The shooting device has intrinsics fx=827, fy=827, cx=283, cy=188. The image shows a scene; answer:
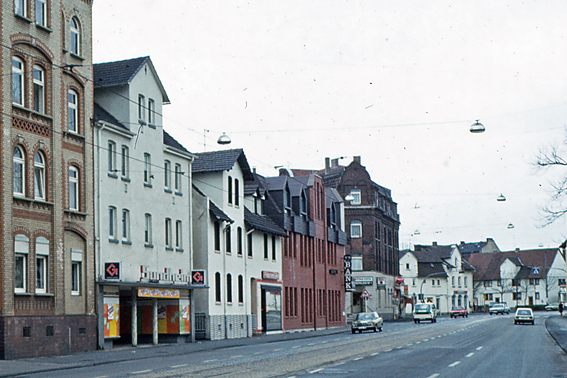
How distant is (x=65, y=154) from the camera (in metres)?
32.6

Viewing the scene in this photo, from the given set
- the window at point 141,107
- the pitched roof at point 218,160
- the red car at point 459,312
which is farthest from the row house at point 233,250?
the red car at point 459,312

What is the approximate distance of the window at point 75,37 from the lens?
1337 inches

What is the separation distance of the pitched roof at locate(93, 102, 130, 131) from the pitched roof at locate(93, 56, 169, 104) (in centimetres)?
105

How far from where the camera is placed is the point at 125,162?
3759 cm

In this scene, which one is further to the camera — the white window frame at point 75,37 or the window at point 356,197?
the window at point 356,197

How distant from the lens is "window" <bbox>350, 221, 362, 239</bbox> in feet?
304

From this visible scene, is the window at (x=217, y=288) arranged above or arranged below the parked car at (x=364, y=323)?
above

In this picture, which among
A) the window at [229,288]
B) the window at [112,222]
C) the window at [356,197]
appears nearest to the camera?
the window at [112,222]

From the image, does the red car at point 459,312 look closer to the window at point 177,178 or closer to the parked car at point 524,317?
the parked car at point 524,317

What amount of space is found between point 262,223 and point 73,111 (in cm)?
2127

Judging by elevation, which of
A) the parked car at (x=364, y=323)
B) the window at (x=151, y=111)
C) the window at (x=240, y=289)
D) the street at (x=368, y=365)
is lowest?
the parked car at (x=364, y=323)

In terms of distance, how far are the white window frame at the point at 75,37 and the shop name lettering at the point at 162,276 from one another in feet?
33.4

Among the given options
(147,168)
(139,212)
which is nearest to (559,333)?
(139,212)

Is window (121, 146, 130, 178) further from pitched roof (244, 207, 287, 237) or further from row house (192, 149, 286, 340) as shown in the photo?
pitched roof (244, 207, 287, 237)
